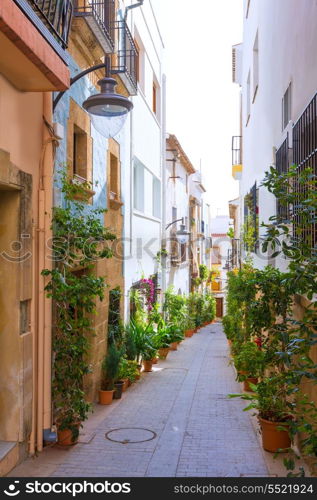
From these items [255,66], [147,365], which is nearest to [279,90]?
[255,66]

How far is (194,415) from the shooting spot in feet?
27.9

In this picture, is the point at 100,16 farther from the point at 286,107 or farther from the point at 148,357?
the point at 148,357

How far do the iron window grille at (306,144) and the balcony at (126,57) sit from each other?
4.48 metres

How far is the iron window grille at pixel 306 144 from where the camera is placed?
5.39m

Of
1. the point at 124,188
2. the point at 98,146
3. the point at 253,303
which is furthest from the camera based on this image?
the point at 124,188

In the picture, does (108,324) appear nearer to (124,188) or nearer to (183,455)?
(124,188)

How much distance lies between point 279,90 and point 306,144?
305 centimetres

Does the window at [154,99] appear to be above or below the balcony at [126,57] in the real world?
above

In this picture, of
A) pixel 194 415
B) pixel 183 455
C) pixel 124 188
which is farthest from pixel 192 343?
pixel 183 455

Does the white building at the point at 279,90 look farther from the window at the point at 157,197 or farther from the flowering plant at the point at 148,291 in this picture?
the window at the point at 157,197

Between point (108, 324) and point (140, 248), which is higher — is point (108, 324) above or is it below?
below

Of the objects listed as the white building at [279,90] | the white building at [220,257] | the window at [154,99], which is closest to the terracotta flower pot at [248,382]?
the white building at [279,90]
